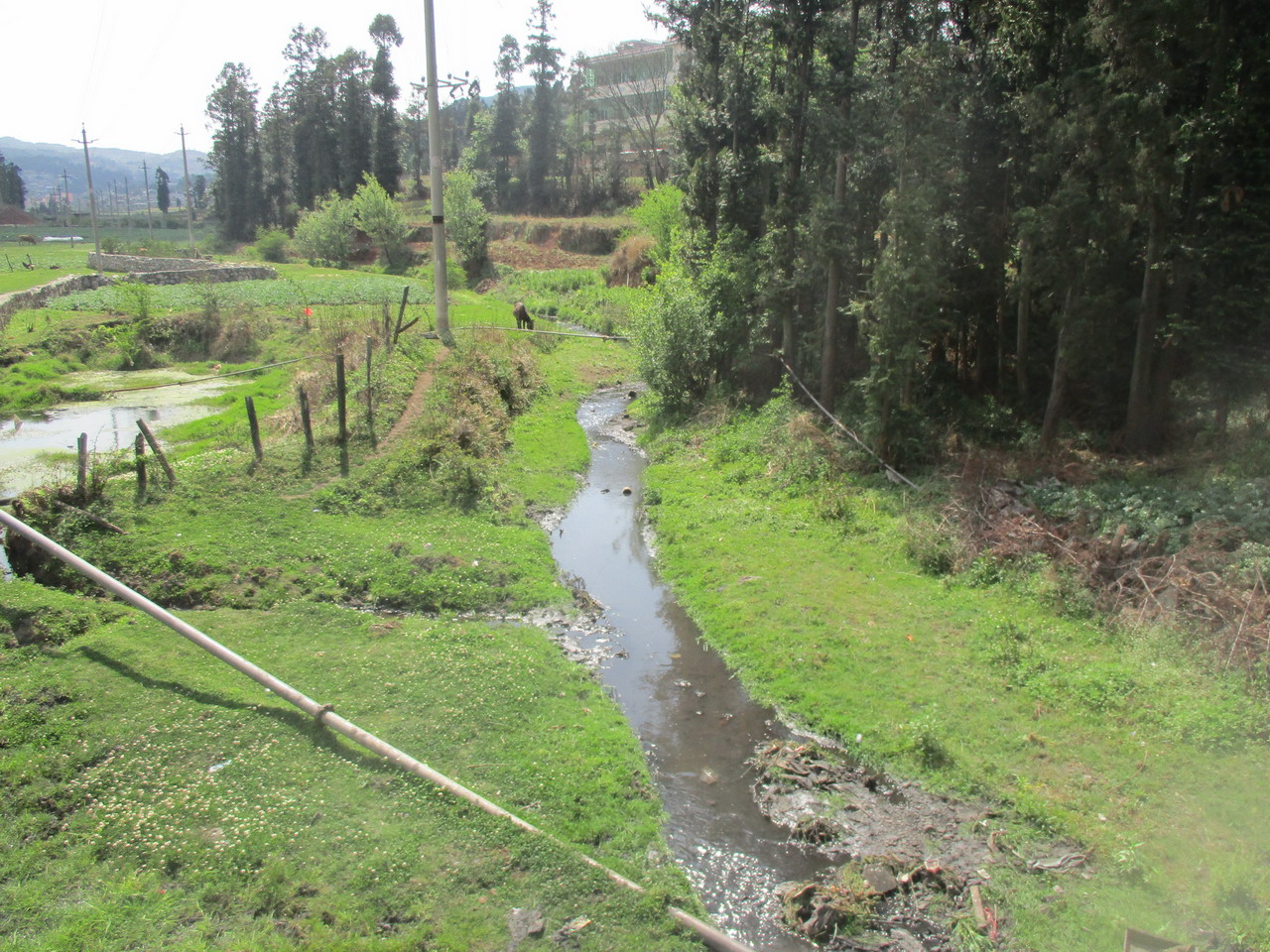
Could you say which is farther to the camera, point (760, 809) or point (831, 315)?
point (831, 315)

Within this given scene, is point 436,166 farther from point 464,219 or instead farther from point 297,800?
point 464,219

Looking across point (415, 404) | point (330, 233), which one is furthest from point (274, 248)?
point (415, 404)

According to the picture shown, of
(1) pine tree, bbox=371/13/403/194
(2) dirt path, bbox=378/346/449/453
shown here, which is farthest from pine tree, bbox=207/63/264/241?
(2) dirt path, bbox=378/346/449/453

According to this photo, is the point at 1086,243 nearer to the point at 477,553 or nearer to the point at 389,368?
the point at 477,553

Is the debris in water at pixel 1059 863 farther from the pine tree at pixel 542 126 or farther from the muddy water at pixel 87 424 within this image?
the pine tree at pixel 542 126

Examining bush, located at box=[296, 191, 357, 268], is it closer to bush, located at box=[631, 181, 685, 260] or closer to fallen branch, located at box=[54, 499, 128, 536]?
bush, located at box=[631, 181, 685, 260]

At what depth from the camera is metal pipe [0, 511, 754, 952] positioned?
7.46 metres

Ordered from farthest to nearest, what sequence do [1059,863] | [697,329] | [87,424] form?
[697,329] < [87,424] < [1059,863]

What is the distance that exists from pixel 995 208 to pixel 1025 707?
14.5 meters

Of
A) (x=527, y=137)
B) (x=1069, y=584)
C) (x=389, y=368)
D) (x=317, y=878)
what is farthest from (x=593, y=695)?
(x=527, y=137)

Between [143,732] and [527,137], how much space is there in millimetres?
80314

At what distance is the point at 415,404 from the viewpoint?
22.9m

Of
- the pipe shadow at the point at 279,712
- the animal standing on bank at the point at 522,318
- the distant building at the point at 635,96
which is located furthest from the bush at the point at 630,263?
→ the pipe shadow at the point at 279,712

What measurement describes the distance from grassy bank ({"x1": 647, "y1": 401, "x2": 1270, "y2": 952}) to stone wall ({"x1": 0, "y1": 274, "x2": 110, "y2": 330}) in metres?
35.7
